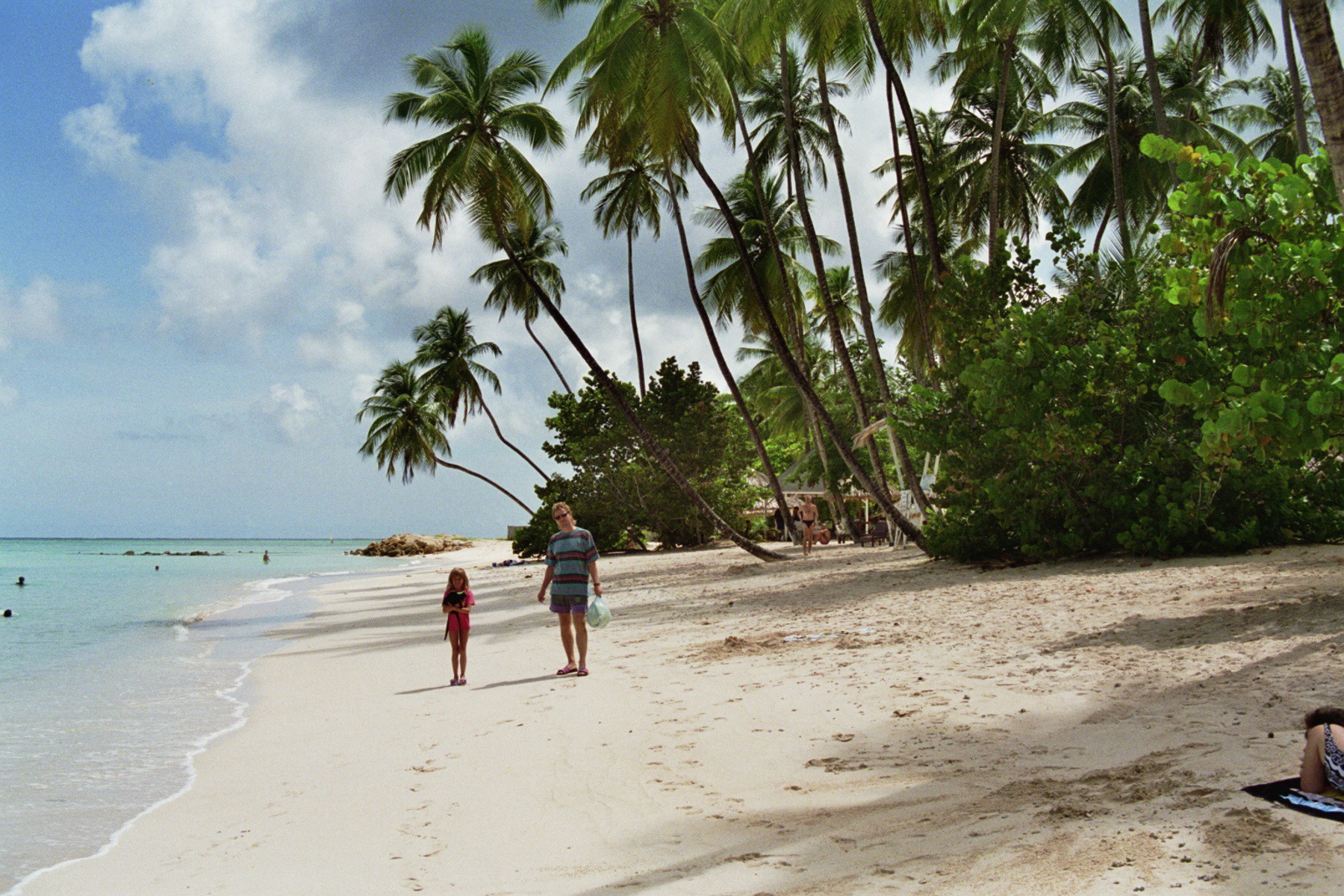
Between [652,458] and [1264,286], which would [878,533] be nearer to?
[652,458]

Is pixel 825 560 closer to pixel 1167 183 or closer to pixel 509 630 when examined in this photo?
Result: pixel 509 630

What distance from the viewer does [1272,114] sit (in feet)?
82.2

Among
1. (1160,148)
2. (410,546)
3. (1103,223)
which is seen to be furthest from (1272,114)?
(410,546)

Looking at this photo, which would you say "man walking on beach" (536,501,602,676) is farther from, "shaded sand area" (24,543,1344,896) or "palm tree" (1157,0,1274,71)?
"palm tree" (1157,0,1274,71)

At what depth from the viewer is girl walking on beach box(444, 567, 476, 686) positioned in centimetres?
804

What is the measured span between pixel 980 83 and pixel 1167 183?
448 cm

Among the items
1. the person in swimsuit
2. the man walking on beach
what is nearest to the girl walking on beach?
the man walking on beach

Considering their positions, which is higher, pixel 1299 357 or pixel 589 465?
pixel 589 465

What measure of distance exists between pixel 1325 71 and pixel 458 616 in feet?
22.7

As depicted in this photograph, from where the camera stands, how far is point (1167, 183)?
66.0ft

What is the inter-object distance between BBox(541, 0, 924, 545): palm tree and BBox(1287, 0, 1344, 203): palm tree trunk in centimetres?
1083

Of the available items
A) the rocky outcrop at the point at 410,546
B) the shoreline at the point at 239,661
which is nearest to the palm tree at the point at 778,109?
the shoreline at the point at 239,661

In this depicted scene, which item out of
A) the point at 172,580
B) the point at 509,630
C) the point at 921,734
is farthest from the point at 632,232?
the point at 921,734

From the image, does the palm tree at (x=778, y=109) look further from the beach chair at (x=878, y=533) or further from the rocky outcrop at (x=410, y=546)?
the rocky outcrop at (x=410, y=546)
